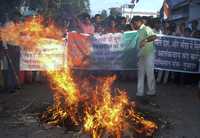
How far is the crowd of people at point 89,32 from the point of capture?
12523 mm

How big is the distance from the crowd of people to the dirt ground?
0.44m

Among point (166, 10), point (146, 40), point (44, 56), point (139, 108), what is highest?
point (166, 10)

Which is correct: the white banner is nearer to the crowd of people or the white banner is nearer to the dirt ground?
the crowd of people

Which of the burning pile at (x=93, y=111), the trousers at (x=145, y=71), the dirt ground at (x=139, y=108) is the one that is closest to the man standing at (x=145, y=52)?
the trousers at (x=145, y=71)

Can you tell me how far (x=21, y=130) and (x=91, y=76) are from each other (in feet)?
19.6

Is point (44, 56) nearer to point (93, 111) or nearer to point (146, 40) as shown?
point (146, 40)

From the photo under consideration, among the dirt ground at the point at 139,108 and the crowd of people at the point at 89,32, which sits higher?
the crowd of people at the point at 89,32

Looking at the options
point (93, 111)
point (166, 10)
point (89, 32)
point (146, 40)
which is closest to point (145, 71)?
point (146, 40)

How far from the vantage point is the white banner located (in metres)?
13.6

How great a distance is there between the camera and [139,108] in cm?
1001

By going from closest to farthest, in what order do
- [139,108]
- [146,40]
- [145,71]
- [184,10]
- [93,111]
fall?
[93,111], [139,108], [146,40], [145,71], [184,10]

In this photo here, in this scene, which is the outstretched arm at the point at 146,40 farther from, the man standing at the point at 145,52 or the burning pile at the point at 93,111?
the burning pile at the point at 93,111

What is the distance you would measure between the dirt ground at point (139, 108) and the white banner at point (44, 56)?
0.66 m

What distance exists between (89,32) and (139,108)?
603 centimetres
